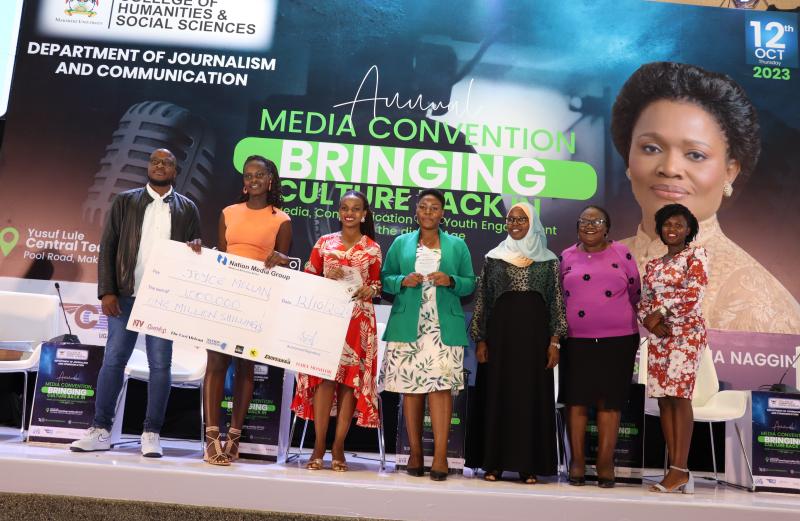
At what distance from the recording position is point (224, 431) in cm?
413

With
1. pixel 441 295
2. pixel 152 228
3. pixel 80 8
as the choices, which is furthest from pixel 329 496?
pixel 80 8

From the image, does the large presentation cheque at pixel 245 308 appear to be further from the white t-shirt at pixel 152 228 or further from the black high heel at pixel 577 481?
the black high heel at pixel 577 481

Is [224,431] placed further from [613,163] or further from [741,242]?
[741,242]

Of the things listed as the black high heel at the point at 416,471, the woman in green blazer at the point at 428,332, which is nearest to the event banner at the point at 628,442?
the woman in green blazer at the point at 428,332

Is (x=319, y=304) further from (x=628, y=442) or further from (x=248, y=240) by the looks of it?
(x=628, y=442)

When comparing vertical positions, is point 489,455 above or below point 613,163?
below

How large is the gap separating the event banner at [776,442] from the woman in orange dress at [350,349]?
226cm

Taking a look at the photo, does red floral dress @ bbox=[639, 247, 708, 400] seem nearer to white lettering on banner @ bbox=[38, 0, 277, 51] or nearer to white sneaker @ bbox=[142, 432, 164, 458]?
white sneaker @ bbox=[142, 432, 164, 458]

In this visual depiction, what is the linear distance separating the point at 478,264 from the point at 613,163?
133 centimetres

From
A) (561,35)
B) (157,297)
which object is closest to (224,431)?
(157,297)

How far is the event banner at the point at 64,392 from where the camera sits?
13.3 feet

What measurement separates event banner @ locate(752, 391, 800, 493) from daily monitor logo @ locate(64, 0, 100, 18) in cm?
560

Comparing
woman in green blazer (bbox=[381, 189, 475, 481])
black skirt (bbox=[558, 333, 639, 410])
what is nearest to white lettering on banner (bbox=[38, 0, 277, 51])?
woman in green blazer (bbox=[381, 189, 475, 481])

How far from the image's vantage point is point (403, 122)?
5574mm
